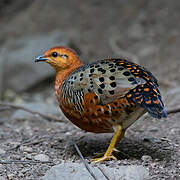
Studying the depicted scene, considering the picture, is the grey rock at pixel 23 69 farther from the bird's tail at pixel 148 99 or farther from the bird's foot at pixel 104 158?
the bird's tail at pixel 148 99

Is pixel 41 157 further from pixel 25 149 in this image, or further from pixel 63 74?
pixel 63 74

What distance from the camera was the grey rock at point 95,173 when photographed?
9.82 ft

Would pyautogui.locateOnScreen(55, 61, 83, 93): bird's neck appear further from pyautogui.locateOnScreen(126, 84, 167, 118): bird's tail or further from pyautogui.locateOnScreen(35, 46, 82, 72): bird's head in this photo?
pyautogui.locateOnScreen(126, 84, 167, 118): bird's tail

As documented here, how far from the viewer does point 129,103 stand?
328cm

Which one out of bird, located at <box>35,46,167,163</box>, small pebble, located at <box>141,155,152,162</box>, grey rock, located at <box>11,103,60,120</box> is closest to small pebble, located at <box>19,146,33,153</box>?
bird, located at <box>35,46,167,163</box>

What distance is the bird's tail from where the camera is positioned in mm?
3117

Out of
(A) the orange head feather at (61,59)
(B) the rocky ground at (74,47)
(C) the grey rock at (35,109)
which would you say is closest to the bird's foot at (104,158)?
(B) the rocky ground at (74,47)

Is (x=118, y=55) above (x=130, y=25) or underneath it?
underneath

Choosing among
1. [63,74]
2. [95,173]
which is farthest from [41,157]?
[63,74]

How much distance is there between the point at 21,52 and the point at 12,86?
3.23 feet

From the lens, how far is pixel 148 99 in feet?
10.4

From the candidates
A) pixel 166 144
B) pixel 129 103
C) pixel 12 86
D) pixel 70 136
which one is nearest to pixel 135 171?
pixel 129 103

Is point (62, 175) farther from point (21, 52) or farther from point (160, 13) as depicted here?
point (160, 13)

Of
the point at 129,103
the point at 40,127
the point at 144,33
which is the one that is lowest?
the point at 40,127
